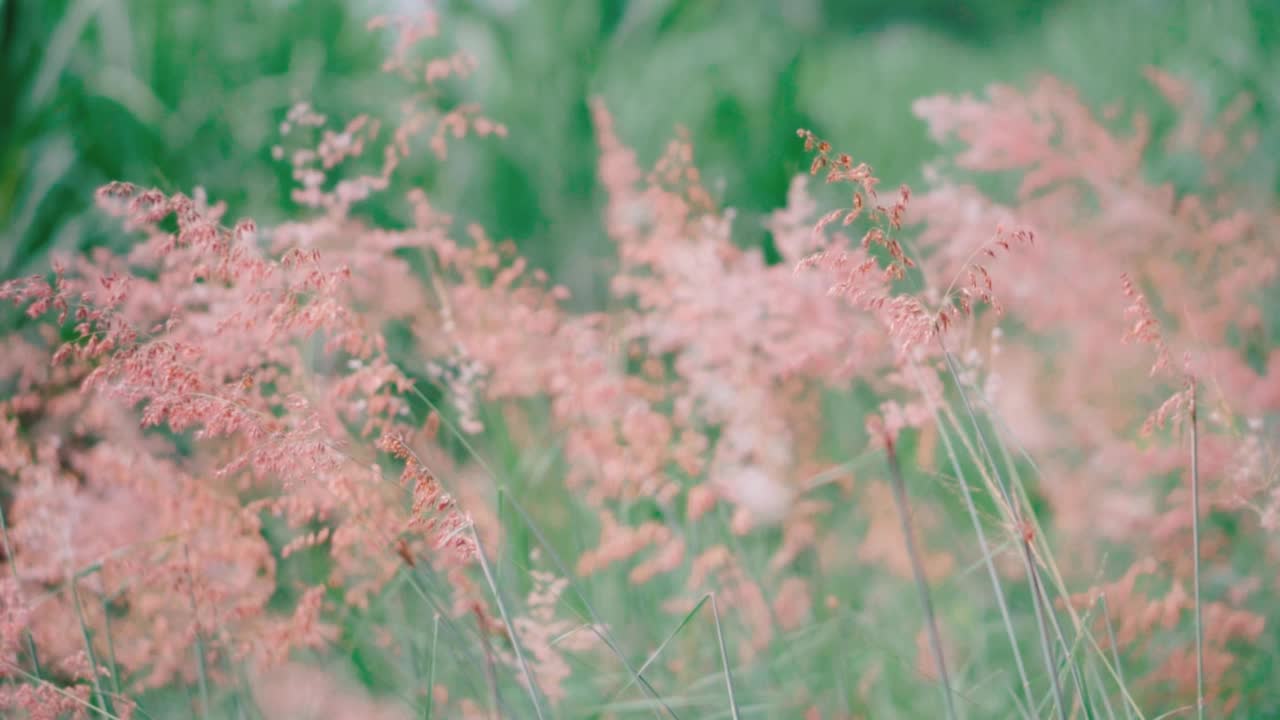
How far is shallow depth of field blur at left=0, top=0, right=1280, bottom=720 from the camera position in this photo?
112 cm

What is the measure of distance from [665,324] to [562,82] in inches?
15.2

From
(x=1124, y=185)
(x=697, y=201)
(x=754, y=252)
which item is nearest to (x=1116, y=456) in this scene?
(x=1124, y=185)

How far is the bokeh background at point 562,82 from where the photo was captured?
1.22 metres

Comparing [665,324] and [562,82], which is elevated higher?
[562,82]

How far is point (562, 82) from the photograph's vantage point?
4.13 ft

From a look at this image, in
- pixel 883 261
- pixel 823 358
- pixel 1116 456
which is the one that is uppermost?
pixel 883 261

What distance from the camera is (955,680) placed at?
43.2 inches

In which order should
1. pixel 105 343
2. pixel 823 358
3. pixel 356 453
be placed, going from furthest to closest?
1. pixel 823 358
2. pixel 356 453
3. pixel 105 343

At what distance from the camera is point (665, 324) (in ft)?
3.97

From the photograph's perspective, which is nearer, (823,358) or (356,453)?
(356,453)

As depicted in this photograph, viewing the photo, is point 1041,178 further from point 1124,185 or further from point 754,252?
point 754,252

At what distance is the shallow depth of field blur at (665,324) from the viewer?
3.69 feet

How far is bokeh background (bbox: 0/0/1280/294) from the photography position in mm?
1222

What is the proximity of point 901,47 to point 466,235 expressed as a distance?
0.68 metres
